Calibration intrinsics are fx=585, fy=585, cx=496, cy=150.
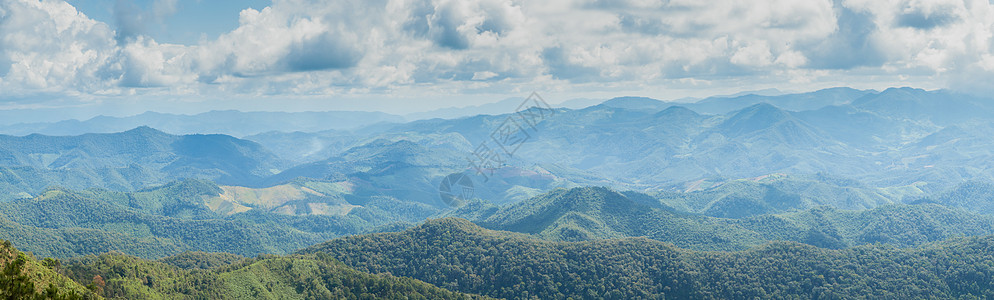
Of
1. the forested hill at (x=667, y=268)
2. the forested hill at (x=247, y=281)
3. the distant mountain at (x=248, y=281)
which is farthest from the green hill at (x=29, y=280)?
the forested hill at (x=667, y=268)

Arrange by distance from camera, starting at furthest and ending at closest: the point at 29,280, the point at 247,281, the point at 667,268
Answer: the point at 667,268, the point at 247,281, the point at 29,280

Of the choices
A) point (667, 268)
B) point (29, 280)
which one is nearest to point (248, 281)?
point (29, 280)

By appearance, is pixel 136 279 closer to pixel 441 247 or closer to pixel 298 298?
pixel 298 298

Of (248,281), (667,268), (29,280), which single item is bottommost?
(667,268)

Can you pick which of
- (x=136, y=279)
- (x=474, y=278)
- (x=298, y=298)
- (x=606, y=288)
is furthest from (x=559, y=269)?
(x=136, y=279)

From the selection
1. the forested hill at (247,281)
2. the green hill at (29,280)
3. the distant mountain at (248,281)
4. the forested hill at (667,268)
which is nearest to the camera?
the green hill at (29,280)

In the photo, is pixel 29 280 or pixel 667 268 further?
pixel 667 268

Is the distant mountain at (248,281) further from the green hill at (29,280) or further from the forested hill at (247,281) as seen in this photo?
the green hill at (29,280)

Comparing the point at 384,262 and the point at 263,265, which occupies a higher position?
the point at 263,265

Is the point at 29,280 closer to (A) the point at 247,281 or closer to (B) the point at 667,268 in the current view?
(A) the point at 247,281
